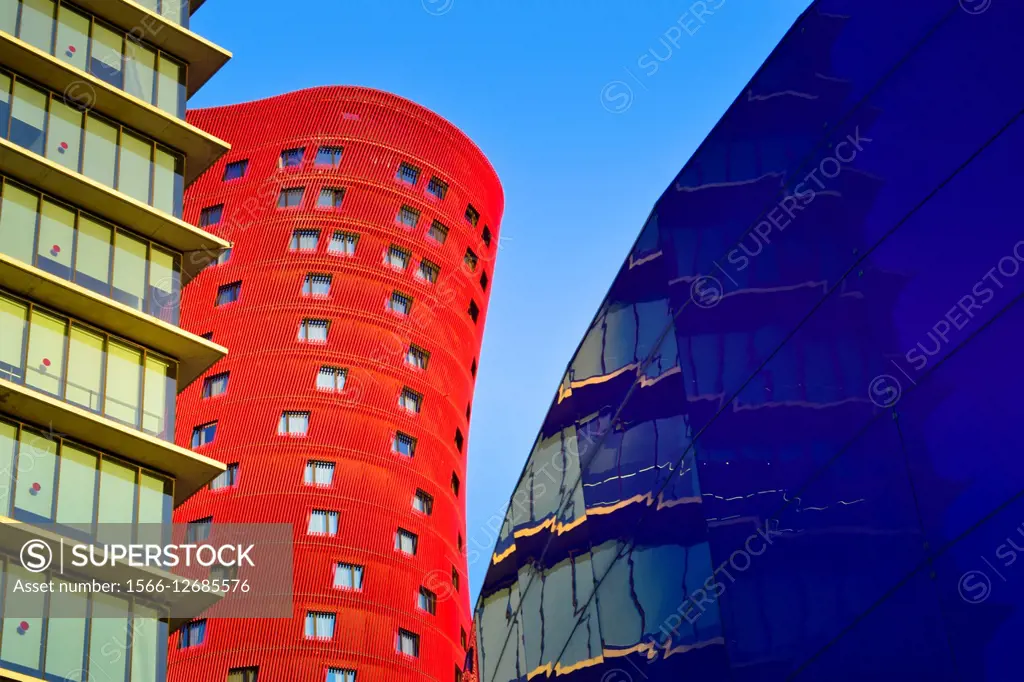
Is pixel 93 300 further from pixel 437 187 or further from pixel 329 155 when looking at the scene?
pixel 437 187

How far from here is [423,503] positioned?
55.9 meters

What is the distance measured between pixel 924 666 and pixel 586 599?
24.8ft

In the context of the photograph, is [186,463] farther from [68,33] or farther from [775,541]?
[775,541]

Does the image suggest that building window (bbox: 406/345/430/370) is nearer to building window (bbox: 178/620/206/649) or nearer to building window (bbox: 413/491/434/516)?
building window (bbox: 413/491/434/516)

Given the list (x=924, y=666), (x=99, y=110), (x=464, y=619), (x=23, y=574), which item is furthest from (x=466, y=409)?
(x=924, y=666)

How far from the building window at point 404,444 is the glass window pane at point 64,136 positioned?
29442 millimetres

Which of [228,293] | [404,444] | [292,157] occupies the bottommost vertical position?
[404,444]

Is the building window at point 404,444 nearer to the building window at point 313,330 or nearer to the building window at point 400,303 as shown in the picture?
A: the building window at point 313,330

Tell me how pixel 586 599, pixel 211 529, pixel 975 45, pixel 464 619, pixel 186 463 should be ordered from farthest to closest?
pixel 464 619 → pixel 211 529 → pixel 186 463 → pixel 586 599 → pixel 975 45

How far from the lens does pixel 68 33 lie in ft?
92.9

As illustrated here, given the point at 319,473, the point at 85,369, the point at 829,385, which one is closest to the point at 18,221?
the point at 85,369

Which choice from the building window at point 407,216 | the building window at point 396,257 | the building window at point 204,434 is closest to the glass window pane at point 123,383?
the building window at point 204,434

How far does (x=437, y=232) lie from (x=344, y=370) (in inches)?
317

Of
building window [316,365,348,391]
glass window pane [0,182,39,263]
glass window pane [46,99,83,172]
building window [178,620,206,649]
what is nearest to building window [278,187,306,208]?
building window [316,365,348,391]
